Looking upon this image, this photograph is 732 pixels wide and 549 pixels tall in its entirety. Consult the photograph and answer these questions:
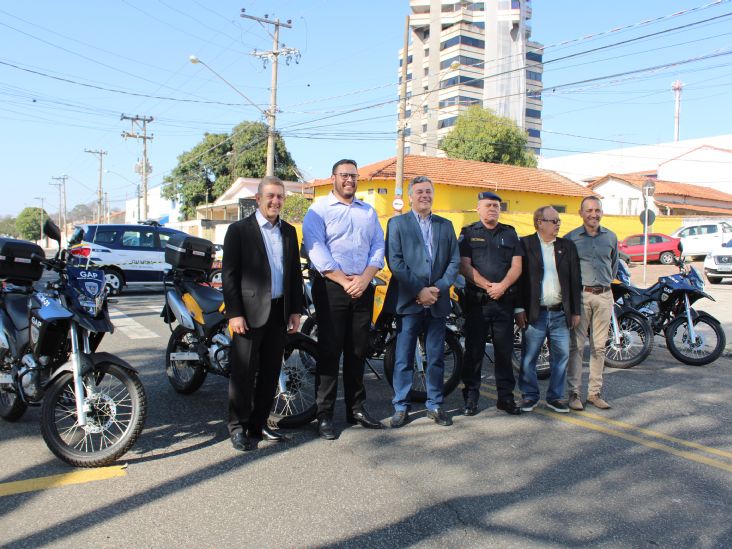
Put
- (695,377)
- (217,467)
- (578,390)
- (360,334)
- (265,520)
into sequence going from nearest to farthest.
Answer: (265,520)
(217,467)
(360,334)
(578,390)
(695,377)

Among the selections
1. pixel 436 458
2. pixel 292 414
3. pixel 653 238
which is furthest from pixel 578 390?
pixel 653 238

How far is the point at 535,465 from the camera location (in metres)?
4.25

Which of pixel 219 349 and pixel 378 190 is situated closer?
pixel 219 349

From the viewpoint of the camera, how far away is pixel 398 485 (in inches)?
152

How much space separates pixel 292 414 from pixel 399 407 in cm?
87

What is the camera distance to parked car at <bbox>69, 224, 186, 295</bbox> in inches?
603

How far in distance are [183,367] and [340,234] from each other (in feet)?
7.33

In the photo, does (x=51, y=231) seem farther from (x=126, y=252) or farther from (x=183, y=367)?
(x=126, y=252)

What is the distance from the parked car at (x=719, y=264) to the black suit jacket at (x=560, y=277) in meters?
16.0

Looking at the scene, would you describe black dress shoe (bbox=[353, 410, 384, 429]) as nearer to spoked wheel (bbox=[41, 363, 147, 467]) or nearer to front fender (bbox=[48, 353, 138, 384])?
spoked wheel (bbox=[41, 363, 147, 467])

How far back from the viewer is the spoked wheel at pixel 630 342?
7.29 meters

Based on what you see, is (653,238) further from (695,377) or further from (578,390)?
(578,390)

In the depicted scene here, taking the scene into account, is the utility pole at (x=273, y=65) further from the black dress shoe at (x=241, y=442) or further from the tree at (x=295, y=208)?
the black dress shoe at (x=241, y=442)

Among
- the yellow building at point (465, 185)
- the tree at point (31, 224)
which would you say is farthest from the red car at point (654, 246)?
the tree at point (31, 224)
